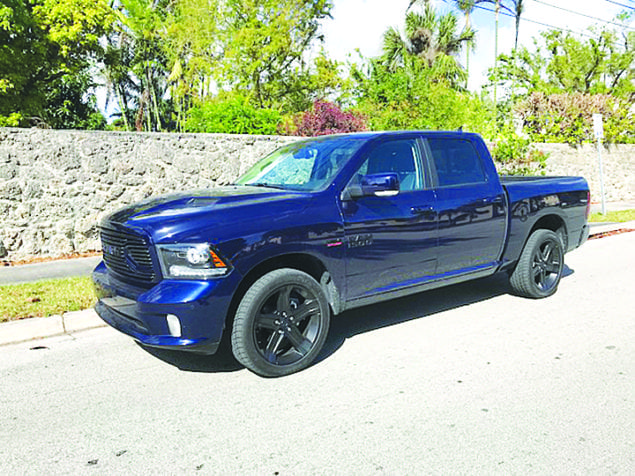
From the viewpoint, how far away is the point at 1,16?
14195 millimetres

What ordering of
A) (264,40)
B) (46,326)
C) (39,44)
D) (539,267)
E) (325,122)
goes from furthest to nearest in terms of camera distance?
(264,40) < (39,44) < (325,122) < (539,267) < (46,326)

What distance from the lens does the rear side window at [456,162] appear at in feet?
17.6

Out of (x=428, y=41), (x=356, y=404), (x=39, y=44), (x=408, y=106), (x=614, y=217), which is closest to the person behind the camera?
(x=356, y=404)

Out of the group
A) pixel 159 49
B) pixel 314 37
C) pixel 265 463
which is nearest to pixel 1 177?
pixel 265 463

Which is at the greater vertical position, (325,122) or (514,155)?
(325,122)

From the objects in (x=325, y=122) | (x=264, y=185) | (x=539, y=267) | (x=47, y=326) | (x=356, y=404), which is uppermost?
(x=325, y=122)

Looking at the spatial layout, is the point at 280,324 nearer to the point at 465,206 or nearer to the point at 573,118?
the point at 465,206

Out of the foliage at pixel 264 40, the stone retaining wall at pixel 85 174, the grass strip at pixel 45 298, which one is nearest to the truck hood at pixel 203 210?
the grass strip at pixel 45 298

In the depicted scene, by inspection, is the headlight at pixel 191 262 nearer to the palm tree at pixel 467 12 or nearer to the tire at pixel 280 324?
the tire at pixel 280 324

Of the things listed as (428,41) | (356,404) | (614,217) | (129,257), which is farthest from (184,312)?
(428,41)

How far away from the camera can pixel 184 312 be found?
147 inches

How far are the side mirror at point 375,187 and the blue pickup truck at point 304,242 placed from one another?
11 millimetres

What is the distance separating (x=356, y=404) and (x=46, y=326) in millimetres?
3308

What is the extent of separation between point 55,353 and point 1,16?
12.9 metres
